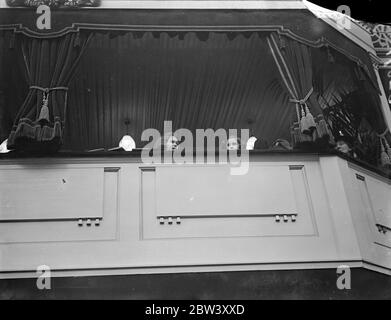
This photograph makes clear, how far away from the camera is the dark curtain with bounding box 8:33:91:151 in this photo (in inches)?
133

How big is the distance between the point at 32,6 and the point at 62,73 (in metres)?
0.56

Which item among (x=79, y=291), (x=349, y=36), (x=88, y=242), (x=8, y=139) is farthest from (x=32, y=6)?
(x=349, y=36)

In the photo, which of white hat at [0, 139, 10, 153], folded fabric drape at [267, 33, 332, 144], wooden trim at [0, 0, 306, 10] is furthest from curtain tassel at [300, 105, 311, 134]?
white hat at [0, 139, 10, 153]

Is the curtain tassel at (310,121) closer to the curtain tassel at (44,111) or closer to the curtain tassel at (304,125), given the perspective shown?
the curtain tassel at (304,125)

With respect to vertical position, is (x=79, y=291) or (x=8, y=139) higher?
(x=8, y=139)

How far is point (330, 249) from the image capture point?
127 inches

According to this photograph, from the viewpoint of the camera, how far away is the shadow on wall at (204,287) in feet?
9.94

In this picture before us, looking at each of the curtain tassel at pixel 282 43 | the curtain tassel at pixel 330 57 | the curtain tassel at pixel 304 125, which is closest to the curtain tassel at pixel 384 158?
the curtain tassel at pixel 304 125

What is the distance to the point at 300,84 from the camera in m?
3.79

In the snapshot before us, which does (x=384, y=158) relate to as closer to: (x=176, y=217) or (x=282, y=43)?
(x=282, y=43)

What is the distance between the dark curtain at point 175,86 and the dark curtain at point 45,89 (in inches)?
5.4

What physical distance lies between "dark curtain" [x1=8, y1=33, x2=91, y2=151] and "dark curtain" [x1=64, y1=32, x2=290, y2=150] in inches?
5.4

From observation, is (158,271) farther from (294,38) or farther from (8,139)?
A: (294,38)

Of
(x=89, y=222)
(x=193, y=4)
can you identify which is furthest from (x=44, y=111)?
(x=193, y=4)
